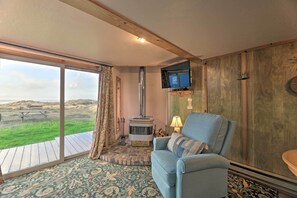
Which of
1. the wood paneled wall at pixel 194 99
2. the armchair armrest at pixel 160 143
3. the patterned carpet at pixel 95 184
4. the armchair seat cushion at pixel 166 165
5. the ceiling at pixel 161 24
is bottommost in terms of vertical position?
the patterned carpet at pixel 95 184

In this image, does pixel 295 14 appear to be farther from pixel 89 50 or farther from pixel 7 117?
pixel 7 117

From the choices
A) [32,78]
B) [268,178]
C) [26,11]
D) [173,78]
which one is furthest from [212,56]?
[32,78]

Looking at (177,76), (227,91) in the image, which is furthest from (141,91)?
(227,91)

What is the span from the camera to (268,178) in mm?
2135

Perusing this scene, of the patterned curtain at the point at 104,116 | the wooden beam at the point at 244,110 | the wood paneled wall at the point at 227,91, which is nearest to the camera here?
the wooden beam at the point at 244,110

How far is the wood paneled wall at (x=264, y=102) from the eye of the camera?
203cm

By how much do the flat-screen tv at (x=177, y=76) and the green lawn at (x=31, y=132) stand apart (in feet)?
7.97

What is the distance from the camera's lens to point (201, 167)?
63.1 inches

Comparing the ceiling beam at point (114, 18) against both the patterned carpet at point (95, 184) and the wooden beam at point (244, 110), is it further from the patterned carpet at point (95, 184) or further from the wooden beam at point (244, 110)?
the patterned carpet at point (95, 184)

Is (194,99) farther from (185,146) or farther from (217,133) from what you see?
(185,146)

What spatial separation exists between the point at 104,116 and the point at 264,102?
10.3 feet

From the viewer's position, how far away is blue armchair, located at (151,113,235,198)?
1.56 metres

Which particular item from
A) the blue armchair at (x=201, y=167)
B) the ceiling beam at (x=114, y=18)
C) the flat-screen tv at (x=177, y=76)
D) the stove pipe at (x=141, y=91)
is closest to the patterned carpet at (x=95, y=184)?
the blue armchair at (x=201, y=167)

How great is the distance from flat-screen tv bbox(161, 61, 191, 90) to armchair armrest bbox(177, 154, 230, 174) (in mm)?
1659
